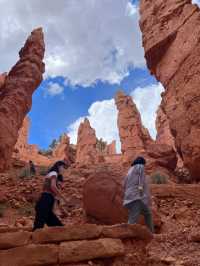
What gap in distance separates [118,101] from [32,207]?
29.3m

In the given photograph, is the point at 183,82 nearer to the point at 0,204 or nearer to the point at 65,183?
the point at 65,183

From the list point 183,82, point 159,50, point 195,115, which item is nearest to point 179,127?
point 195,115

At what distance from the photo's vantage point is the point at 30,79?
77.5 feet

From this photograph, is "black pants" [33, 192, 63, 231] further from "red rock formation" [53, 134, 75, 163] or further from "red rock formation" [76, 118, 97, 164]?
"red rock formation" [53, 134, 75, 163]

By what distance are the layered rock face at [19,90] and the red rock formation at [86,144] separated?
20288 mm

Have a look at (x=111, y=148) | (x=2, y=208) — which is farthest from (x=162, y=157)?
(x=111, y=148)

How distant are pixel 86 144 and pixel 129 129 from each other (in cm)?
998

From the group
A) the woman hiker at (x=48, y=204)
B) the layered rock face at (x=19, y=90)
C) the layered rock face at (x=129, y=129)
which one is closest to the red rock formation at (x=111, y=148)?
the layered rock face at (x=129, y=129)

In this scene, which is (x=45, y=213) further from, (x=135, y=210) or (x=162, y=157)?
(x=162, y=157)

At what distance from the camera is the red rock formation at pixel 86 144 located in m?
44.8

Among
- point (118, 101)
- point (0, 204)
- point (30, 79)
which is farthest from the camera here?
point (118, 101)

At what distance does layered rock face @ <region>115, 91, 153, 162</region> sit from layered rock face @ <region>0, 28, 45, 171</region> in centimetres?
1492

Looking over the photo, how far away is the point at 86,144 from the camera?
1829 inches

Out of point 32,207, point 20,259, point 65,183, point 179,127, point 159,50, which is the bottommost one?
point 20,259
